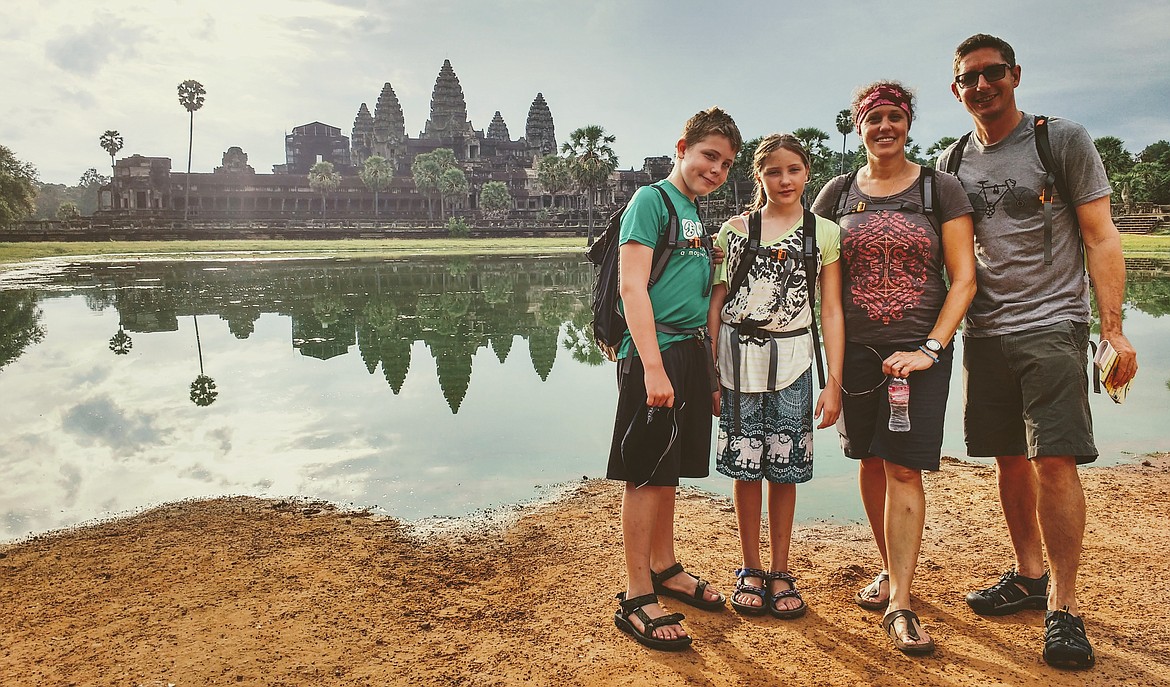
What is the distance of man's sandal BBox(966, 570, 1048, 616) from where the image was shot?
121 inches

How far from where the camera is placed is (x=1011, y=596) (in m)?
3.13

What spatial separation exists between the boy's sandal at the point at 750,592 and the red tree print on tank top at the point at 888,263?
1.12 meters

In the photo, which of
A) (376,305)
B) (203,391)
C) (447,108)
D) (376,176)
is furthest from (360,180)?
(203,391)

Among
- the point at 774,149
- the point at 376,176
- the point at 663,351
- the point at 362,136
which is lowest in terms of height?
the point at 663,351

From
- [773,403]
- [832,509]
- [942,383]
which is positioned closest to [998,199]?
[942,383]

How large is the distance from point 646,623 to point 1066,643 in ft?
4.66

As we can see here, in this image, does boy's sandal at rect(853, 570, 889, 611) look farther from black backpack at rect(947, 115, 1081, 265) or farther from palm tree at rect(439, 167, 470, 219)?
palm tree at rect(439, 167, 470, 219)

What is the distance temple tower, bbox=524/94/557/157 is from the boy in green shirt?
7937 centimetres

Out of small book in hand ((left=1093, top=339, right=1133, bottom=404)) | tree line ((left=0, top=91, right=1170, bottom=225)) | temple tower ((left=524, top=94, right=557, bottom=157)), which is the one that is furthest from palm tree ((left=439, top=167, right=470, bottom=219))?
small book in hand ((left=1093, top=339, right=1133, bottom=404))

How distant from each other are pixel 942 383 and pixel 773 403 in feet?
2.02

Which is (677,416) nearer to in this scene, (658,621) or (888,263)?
(658,621)

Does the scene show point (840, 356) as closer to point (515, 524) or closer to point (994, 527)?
point (994, 527)

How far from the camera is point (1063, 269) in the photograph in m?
2.90

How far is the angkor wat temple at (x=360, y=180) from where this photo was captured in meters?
62.4
